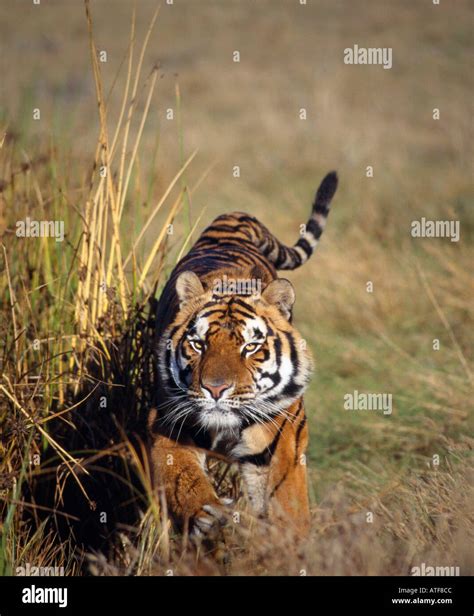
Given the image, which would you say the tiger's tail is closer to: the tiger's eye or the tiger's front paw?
the tiger's eye

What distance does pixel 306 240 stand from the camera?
5250 millimetres

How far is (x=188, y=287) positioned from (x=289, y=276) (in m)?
5.30

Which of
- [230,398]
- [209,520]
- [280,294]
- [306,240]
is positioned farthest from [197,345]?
[306,240]

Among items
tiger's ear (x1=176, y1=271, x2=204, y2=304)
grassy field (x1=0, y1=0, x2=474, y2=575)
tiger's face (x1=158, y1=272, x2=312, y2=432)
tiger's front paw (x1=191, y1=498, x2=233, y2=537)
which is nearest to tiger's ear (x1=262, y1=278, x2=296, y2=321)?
tiger's face (x1=158, y1=272, x2=312, y2=432)

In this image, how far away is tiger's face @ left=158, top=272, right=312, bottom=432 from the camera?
3688 mm

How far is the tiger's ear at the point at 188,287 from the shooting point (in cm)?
388

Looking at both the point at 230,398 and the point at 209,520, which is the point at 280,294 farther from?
the point at 209,520

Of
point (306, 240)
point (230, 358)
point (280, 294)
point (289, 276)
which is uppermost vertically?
point (289, 276)

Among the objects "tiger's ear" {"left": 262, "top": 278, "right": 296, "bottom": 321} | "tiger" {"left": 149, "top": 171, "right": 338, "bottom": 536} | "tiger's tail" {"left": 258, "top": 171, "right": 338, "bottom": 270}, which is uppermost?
"tiger's tail" {"left": 258, "top": 171, "right": 338, "bottom": 270}

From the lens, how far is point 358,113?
51.3 ft

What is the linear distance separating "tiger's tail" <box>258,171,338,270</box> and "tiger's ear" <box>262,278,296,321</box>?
1.08 m

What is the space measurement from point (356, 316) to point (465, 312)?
86 cm

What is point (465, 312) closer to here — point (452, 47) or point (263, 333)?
point (263, 333)

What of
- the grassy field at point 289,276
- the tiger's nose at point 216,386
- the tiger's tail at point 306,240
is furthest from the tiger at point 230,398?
the tiger's tail at point 306,240
